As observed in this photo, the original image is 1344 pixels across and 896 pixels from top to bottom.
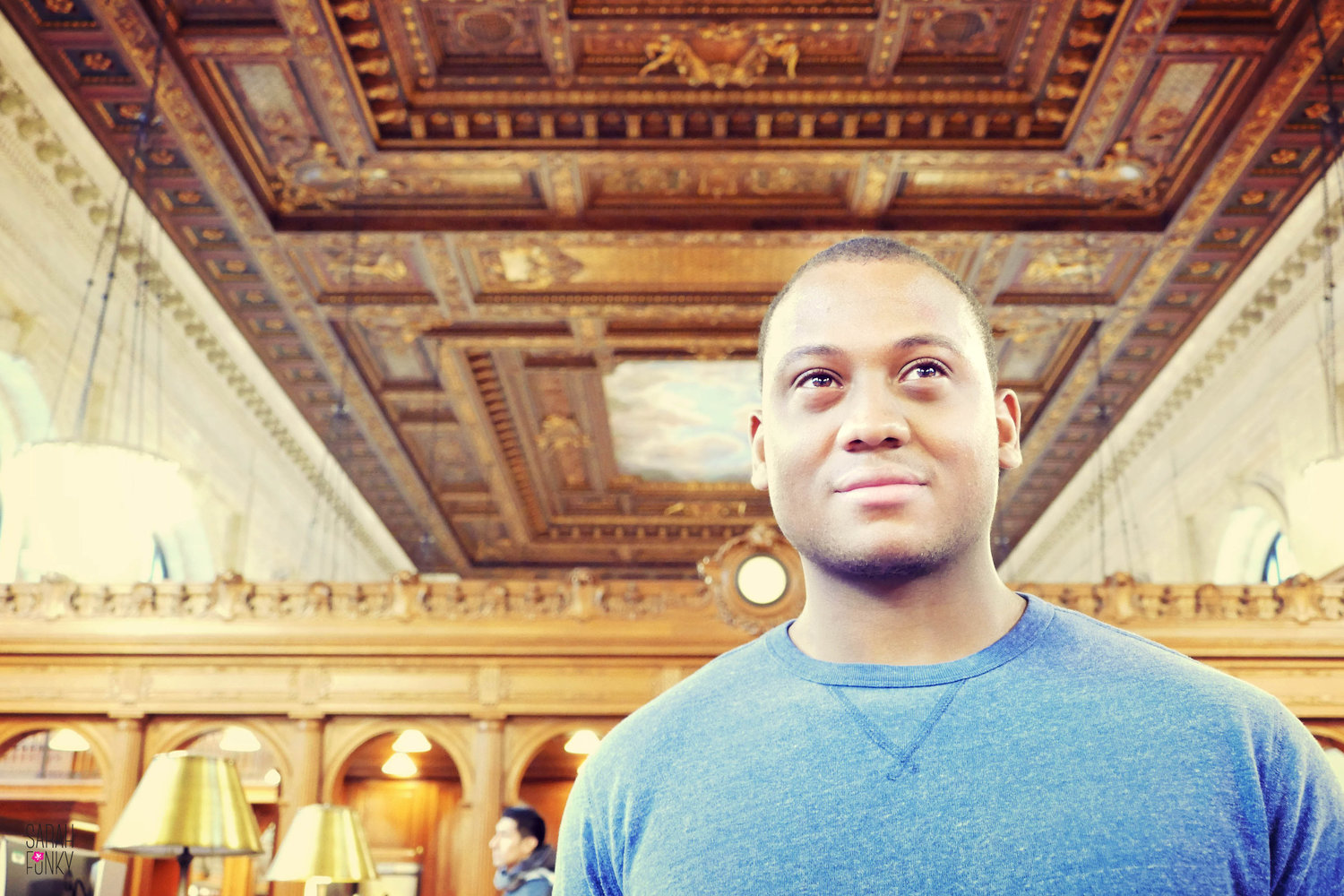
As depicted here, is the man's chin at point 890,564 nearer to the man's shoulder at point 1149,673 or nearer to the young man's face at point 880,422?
the young man's face at point 880,422

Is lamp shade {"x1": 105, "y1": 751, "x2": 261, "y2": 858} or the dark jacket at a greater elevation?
lamp shade {"x1": 105, "y1": 751, "x2": 261, "y2": 858}

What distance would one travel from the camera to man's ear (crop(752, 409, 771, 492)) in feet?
3.62

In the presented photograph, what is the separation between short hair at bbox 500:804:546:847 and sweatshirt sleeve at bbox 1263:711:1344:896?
523 centimetres

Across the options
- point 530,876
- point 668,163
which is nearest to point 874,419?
point 530,876

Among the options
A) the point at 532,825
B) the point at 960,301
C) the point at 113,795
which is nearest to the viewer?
the point at 960,301

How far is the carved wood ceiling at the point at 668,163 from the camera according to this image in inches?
284

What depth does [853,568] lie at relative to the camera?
96 centimetres

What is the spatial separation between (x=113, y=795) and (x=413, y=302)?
5.02 metres

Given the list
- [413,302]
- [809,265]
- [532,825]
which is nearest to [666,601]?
[532,825]

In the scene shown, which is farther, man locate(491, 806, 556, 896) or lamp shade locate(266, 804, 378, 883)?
man locate(491, 806, 556, 896)

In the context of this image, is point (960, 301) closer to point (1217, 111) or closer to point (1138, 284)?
point (1217, 111)

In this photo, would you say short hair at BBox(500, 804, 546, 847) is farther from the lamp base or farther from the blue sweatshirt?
the blue sweatshirt

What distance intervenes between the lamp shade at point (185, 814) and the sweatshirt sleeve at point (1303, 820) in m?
2.89

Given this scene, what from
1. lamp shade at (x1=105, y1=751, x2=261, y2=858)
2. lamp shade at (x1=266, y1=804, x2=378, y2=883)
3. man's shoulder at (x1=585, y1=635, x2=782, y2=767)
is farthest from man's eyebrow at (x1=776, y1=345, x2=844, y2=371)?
lamp shade at (x1=266, y1=804, x2=378, y2=883)
